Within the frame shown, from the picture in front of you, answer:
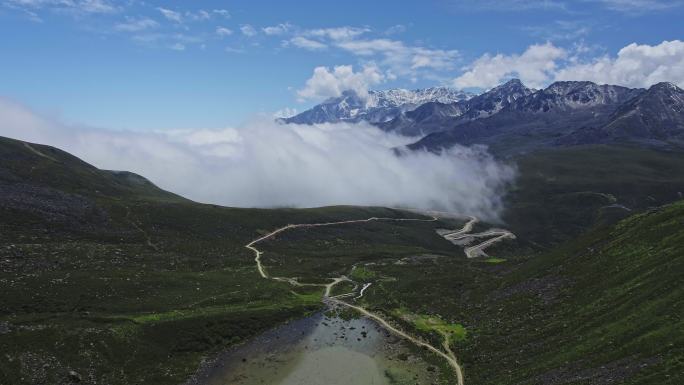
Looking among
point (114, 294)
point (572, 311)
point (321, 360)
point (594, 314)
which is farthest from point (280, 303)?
point (594, 314)

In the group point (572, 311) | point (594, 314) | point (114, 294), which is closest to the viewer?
point (594, 314)

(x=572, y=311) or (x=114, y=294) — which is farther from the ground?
(x=572, y=311)

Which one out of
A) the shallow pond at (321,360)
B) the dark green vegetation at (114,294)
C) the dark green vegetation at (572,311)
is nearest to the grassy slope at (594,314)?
the dark green vegetation at (572,311)

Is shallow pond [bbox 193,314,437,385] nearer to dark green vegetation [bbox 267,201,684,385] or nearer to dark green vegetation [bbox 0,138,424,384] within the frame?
dark green vegetation [bbox 0,138,424,384]

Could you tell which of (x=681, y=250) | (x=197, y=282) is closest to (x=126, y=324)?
(x=197, y=282)

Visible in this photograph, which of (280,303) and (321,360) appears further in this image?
(280,303)

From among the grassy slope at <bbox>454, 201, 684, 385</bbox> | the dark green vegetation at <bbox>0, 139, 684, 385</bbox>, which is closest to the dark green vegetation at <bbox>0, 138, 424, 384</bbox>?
the dark green vegetation at <bbox>0, 139, 684, 385</bbox>

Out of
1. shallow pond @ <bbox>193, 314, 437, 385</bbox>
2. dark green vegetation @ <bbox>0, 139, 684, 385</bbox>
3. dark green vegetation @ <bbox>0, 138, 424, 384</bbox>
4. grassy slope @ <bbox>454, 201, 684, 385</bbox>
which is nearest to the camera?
grassy slope @ <bbox>454, 201, 684, 385</bbox>

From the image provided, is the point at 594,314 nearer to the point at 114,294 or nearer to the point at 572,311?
the point at 572,311

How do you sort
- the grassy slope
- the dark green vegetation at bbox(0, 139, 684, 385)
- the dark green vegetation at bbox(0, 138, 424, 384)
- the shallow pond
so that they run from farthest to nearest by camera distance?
the shallow pond, the dark green vegetation at bbox(0, 138, 424, 384), the dark green vegetation at bbox(0, 139, 684, 385), the grassy slope
